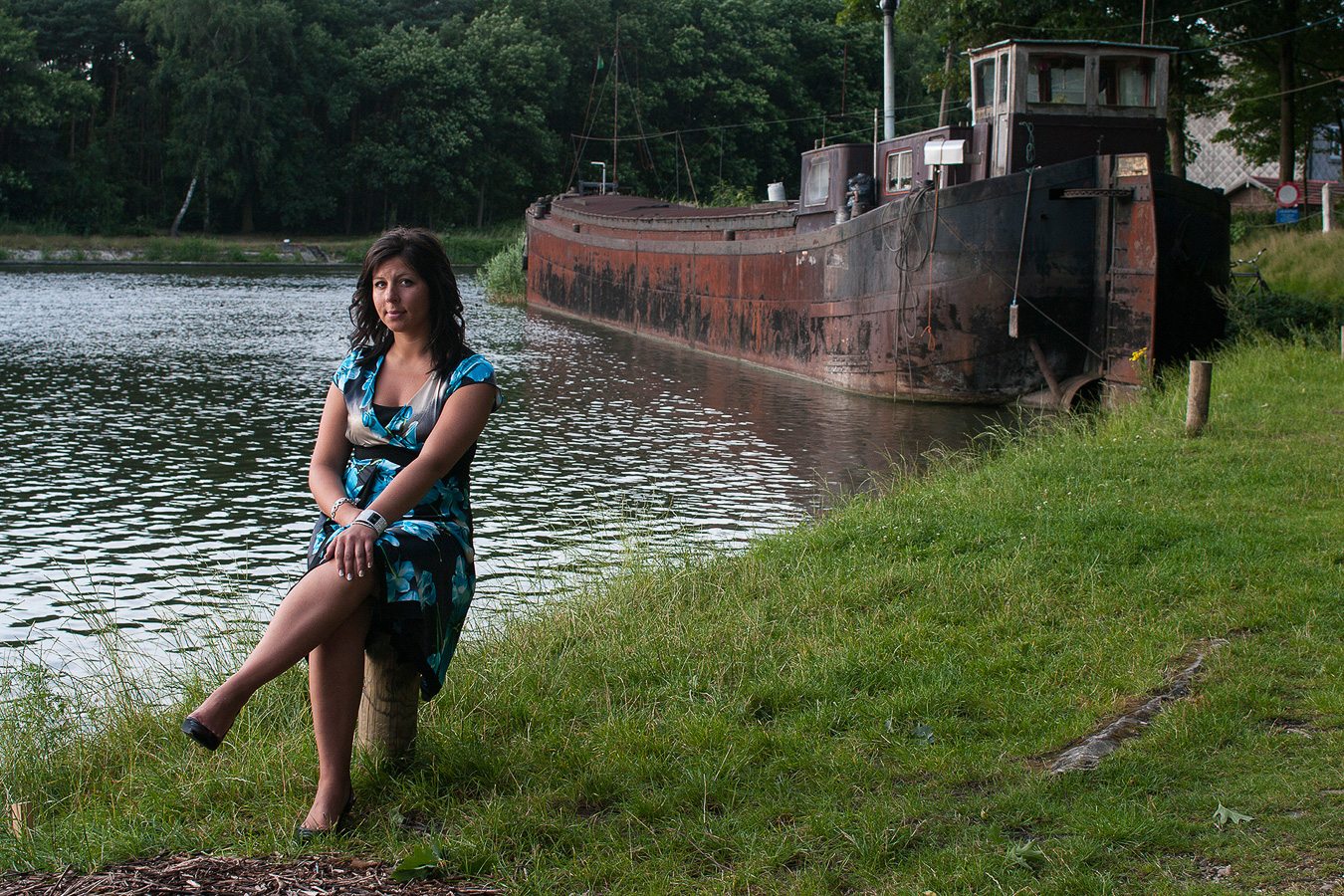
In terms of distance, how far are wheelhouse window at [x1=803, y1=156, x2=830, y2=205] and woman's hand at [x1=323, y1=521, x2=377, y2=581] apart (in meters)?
15.5

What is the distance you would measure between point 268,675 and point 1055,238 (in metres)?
12.7

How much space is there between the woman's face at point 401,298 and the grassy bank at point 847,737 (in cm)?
128

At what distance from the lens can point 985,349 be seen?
14.6m

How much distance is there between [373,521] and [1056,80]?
1392 cm

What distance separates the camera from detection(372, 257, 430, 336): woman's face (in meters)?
3.70

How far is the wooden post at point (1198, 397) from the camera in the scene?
898 centimetres

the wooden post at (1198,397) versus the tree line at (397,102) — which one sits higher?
the tree line at (397,102)

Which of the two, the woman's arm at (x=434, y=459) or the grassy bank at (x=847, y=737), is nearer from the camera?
the grassy bank at (x=847, y=737)

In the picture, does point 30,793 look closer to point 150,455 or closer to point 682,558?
point 682,558

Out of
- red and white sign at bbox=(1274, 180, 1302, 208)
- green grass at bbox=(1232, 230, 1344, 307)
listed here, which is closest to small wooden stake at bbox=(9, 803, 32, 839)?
green grass at bbox=(1232, 230, 1344, 307)

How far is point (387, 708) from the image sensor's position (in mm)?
3555

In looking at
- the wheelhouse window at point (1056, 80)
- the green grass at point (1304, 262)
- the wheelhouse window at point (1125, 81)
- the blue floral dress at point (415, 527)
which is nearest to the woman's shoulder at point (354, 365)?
the blue floral dress at point (415, 527)

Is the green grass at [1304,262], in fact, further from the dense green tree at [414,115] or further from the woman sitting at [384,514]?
the dense green tree at [414,115]

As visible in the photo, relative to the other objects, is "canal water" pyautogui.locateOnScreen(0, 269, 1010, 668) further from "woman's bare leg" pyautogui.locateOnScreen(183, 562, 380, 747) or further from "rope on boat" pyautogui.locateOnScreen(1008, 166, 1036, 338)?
"woman's bare leg" pyautogui.locateOnScreen(183, 562, 380, 747)
